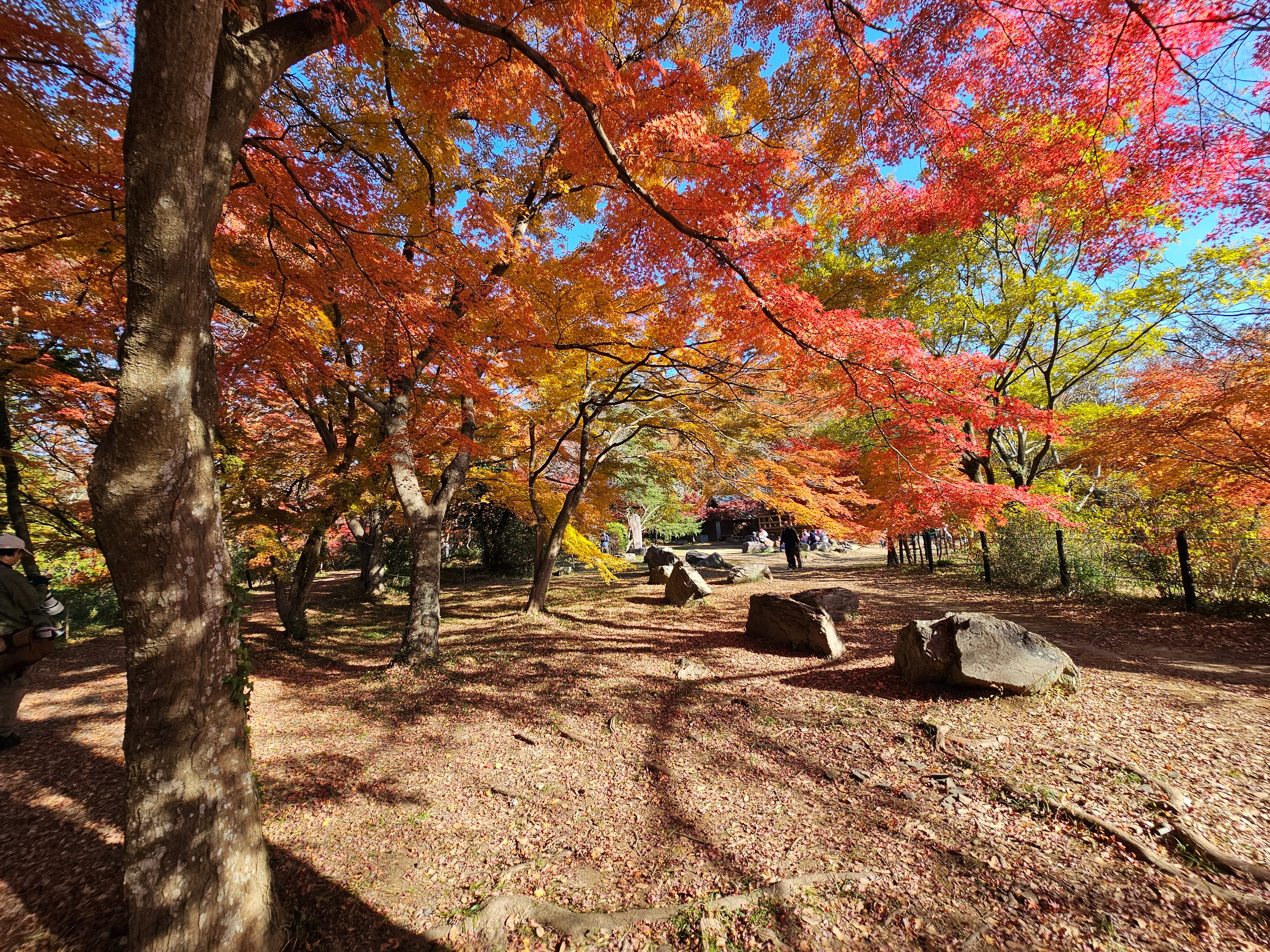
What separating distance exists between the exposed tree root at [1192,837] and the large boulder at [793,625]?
9.63 feet

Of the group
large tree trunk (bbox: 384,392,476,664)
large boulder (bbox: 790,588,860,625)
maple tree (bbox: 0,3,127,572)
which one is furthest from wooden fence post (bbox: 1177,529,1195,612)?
maple tree (bbox: 0,3,127,572)

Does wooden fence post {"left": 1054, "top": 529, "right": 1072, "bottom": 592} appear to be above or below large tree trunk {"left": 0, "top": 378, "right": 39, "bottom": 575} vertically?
below

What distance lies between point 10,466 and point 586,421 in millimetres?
9182

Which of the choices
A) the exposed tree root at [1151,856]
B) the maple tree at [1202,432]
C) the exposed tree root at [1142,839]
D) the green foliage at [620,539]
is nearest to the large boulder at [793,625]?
the exposed tree root at [1142,839]

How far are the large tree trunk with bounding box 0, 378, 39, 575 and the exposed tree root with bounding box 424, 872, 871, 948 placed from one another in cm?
927

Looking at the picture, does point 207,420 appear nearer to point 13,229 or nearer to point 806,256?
point 13,229

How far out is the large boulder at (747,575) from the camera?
40.1 feet

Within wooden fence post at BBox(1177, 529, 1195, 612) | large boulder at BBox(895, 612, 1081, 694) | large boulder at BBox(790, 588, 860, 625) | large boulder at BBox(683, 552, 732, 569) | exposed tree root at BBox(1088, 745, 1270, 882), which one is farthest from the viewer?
large boulder at BBox(683, 552, 732, 569)

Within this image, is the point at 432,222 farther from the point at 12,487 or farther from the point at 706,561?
the point at 706,561

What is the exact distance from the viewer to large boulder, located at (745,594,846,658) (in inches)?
237

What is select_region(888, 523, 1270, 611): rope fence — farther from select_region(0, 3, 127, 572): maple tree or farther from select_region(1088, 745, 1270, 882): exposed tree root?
select_region(0, 3, 127, 572): maple tree

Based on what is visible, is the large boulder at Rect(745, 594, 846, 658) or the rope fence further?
the rope fence

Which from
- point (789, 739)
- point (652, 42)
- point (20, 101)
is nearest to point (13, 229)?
point (20, 101)

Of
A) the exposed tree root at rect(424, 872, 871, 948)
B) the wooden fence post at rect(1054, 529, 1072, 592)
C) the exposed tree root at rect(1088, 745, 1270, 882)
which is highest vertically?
the wooden fence post at rect(1054, 529, 1072, 592)
